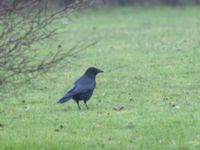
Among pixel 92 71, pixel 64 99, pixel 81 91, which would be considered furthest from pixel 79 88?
pixel 92 71

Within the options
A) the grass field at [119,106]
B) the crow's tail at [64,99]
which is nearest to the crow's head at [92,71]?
the grass field at [119,106]

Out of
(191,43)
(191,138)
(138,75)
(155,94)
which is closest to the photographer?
(191,138)

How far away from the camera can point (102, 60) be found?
2156 cm

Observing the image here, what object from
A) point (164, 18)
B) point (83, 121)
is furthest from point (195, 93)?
point (164, 18)

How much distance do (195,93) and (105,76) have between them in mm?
3409

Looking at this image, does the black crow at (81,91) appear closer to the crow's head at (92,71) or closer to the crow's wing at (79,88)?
the crow's wing at (79,88)

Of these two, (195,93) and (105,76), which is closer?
(195,93)

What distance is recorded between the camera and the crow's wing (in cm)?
1337

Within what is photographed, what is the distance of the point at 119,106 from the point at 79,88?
747 mm

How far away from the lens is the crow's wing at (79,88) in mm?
13367

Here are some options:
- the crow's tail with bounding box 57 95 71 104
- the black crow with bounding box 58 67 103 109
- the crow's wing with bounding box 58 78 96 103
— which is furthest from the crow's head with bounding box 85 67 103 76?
the crow's tail with bounding box 57 95 71 104

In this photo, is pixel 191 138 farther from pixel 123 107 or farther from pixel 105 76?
pixel 105 76

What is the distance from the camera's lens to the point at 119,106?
13.8 meters

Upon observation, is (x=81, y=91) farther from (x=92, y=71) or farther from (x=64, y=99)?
(x=92, y=71)
